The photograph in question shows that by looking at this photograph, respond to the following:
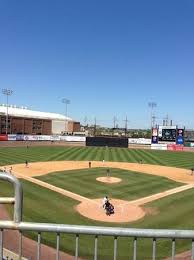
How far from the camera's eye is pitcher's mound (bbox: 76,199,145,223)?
20.1m

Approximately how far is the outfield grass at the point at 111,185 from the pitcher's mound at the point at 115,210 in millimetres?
2121

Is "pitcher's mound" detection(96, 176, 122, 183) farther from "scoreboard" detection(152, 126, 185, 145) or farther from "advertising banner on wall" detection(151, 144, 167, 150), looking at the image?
"advertising banner on wall" detection(151, 144, 167, 150)

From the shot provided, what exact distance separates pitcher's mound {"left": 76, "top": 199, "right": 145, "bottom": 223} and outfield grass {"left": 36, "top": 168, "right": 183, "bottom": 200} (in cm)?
212

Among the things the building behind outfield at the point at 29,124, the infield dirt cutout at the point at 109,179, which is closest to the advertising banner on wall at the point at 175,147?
the infield dirt cutout at the point at 109,179

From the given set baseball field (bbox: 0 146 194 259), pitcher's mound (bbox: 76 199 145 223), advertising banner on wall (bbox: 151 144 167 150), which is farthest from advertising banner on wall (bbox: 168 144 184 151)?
pitcher's mound (bbox: 76 199 145 223)

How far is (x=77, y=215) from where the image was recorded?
67.0 feet

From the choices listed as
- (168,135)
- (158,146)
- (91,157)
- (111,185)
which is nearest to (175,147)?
(168,135)

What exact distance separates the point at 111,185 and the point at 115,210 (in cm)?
810

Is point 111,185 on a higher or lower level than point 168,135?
lower

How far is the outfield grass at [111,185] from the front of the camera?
87.5 ft

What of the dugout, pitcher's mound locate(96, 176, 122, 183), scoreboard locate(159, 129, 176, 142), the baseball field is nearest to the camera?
the baseball field

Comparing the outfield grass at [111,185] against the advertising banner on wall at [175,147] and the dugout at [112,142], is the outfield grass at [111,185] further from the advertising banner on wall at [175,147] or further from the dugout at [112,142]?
the dugout at [112,142]

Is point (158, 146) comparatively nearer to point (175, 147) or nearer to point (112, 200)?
point (175, 147)

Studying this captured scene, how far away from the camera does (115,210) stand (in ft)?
71.5
